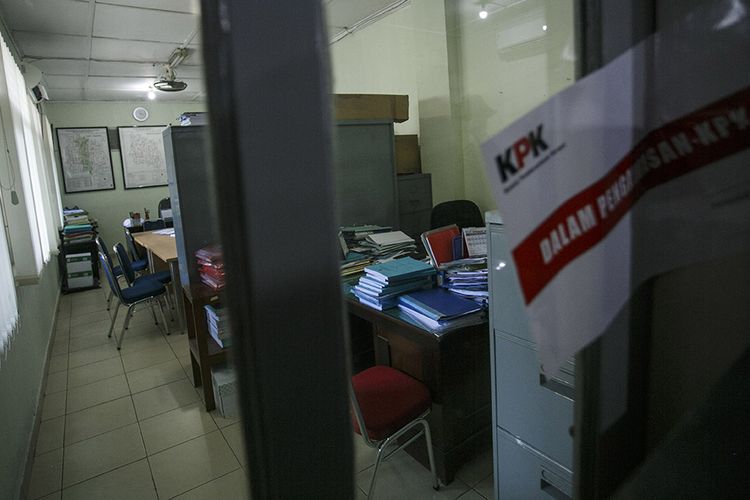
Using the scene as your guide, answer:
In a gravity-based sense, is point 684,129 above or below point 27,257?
above

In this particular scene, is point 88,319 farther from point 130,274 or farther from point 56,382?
point 56,382

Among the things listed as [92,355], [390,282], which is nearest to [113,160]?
[92,355]

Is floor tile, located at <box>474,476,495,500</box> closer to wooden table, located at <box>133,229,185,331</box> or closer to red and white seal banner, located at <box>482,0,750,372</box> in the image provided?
red and white seal banner, located at <box>482,0,750,372</box>

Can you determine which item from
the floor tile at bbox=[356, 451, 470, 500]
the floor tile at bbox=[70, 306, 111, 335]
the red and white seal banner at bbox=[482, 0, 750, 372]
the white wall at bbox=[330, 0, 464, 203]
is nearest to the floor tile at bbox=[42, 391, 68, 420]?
the floor tile at bbox=[70, 306, 111, 335]

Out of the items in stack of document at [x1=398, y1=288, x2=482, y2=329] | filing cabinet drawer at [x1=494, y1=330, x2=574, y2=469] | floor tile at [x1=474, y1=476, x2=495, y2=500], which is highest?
stack of document at [x1=398, y1=288, x2=482, y2=329]

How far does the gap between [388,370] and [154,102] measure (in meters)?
7.37

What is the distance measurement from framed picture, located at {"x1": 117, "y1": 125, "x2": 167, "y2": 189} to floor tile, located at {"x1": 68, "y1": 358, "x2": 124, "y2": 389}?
15.9 feet

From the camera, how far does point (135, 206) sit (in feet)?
24.2

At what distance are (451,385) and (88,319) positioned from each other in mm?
4060

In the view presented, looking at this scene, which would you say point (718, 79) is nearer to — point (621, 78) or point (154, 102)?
point (621, 78)

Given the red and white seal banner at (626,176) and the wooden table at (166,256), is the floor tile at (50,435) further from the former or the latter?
the red and white seal banner at (626,176)

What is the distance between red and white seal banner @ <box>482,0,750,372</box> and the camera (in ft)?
1.24

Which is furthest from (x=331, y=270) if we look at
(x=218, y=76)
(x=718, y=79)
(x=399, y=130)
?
(x=399, y=130)

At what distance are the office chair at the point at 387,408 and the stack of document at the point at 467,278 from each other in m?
0.41
